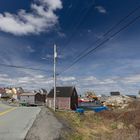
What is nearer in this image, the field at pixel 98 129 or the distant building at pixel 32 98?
the field at pixel 98 129

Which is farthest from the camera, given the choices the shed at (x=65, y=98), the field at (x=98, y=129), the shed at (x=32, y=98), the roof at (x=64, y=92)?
the shed at (x=32, y=98)

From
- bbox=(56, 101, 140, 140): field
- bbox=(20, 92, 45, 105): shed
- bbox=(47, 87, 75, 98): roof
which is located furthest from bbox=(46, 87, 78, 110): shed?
bbox=(56, 101, 140, 140): field

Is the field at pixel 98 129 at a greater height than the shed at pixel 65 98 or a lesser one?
lesser

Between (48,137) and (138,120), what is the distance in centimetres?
2299

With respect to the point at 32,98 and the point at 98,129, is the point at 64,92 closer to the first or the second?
the point at 32,98

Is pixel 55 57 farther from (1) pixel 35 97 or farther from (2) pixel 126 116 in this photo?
(1) pixel 35 97

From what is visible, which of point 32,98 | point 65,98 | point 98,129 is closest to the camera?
point 98,129

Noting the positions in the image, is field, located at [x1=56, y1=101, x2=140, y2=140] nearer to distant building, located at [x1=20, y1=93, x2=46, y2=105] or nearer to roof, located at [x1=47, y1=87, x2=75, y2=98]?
roof, located at [x1=47, y1=87, x2=75, y2=98]

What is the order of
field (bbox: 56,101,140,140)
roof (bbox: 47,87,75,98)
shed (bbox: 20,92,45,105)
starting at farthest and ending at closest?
1. shed (bbox: 20,92,45,105)
2. roof (bbox: 47,87,75,98)
3. field (bbox: 56,101,140,140)

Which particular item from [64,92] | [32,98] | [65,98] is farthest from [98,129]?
[32,98]

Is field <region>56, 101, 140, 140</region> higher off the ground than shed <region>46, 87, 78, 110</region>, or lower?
lower

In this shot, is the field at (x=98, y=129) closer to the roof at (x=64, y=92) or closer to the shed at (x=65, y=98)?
the shed at (x=65, y=98)

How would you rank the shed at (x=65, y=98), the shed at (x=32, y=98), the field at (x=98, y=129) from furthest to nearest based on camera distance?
the shed at (x=32, y=98), the shed at (x=65, y=98), the field at (x=98, y=129)

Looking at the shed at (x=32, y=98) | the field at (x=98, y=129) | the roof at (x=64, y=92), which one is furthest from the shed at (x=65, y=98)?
the field at (x=98, y=129)
